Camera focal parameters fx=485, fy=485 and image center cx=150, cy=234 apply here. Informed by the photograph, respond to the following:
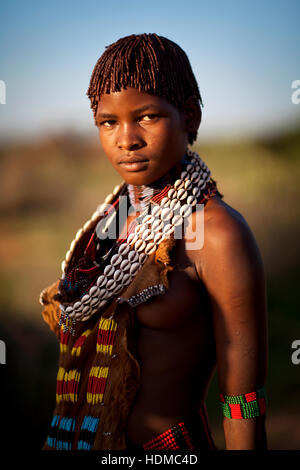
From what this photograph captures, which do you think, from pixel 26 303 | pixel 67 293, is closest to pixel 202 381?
pixel 67 293

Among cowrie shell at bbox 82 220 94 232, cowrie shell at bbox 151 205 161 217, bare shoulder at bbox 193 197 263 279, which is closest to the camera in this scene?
bare shoulder at bbox 193 197 263 279

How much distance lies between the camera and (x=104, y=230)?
145cm

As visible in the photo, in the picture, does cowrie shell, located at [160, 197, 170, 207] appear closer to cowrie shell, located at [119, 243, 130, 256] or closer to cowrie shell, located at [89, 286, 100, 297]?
cowrie shell, located at [119, 243, 130, 256]

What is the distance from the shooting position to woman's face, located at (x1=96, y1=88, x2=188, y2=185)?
1163 mm

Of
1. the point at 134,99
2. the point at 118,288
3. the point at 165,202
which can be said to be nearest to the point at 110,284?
the point at 118,288

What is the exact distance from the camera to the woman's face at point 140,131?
45.8 inches

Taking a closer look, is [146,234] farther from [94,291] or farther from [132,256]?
[94,291]

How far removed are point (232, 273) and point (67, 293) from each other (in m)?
0.44

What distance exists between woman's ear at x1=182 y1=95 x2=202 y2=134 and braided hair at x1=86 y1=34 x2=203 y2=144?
16 millimetres

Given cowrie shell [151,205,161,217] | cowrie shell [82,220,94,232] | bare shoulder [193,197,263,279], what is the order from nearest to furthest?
bare shoulder [193,197,263,279]
cowrie shell [151,205,161,217]
cowrie shell [82,220,94,232]

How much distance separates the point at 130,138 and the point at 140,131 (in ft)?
0.10

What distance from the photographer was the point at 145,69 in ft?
3.81

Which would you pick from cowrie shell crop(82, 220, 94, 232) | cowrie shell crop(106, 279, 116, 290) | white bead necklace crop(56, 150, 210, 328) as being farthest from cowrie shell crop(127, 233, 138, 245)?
cowrie shell crop(82, 220, 94, 232)

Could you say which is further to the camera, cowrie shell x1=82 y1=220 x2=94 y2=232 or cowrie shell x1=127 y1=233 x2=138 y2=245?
cowrie shell x1=82 y1=220 x2=94 y2=232
